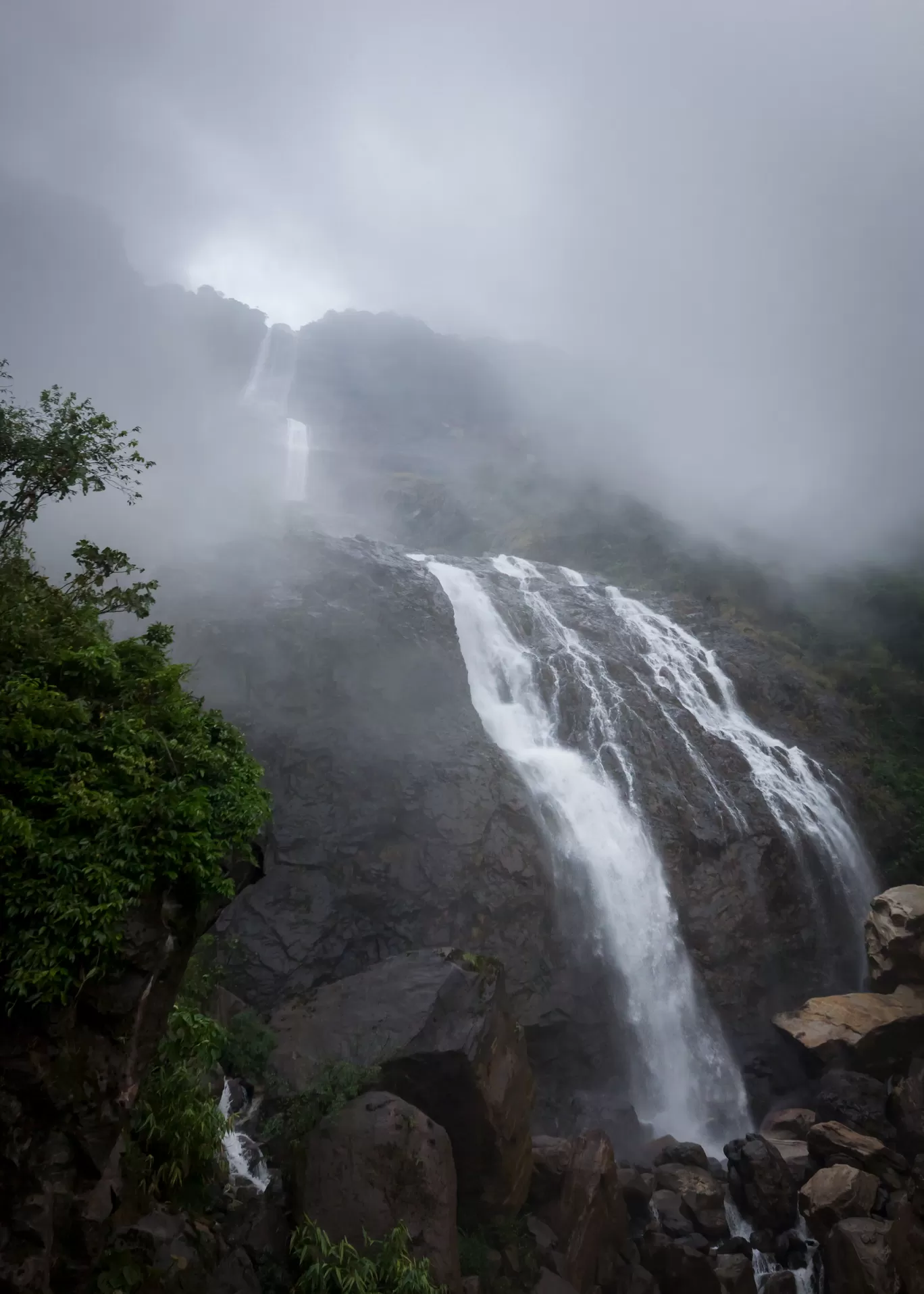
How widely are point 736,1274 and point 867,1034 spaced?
8.22m

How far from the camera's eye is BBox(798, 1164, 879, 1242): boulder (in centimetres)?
1240

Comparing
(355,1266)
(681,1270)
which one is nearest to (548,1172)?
(681,1270)

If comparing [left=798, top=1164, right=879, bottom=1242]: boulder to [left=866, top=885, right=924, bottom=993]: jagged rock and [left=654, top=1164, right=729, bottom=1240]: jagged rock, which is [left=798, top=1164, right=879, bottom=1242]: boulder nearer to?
[left=654, top=1164, right=729, bottom=1240]: jagged rock

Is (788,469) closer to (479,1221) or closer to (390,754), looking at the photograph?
(390,754)

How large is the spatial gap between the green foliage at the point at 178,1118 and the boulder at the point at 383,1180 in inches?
63.9

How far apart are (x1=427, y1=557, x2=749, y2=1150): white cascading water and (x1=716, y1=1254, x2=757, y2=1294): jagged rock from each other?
13.8 ft

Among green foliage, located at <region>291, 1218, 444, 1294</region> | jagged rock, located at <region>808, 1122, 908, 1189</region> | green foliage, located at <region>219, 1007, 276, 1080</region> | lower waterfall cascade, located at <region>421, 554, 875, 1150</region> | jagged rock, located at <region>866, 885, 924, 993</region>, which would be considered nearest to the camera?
green foliage, located at <region>291, 1218, 444, 1294</region>

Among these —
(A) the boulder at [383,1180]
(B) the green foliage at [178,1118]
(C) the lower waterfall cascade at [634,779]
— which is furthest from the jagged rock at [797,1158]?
(B) the green foliage at [178,1118]

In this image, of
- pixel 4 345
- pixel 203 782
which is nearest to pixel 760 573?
pixel 203 782

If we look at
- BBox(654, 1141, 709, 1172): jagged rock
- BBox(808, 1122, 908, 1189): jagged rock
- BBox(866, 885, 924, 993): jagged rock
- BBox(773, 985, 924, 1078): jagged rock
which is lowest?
BBox(654, 1141, 709, 1172): jagged rock

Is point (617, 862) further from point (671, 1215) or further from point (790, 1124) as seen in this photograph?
point (671, 1215)

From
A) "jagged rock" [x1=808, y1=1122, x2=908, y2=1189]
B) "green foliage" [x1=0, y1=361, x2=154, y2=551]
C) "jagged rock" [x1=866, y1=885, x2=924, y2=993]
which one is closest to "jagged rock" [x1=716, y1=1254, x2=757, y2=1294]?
"jagged rock" [x1=808, y1=1122, x2=908, y2=1189]

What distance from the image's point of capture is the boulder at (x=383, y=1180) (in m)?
8.66

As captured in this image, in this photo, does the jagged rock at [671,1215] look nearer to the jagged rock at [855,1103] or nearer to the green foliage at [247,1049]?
the jagged rock at [855,1103]
